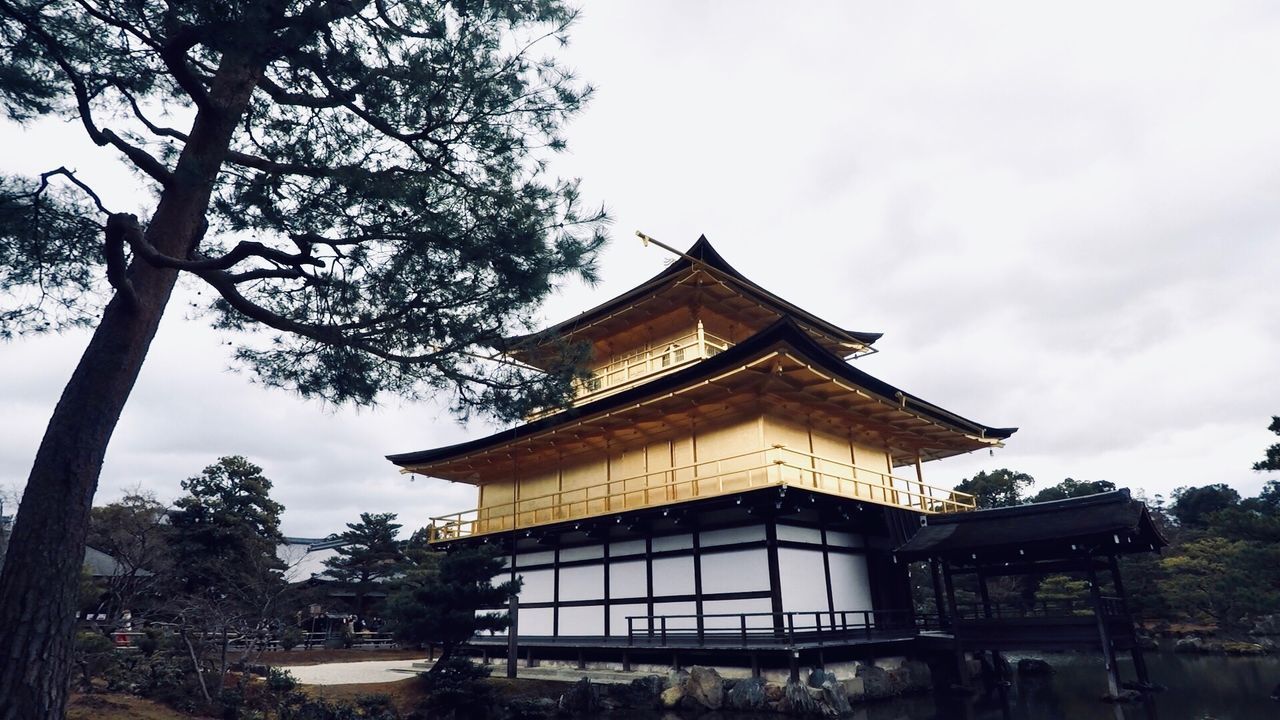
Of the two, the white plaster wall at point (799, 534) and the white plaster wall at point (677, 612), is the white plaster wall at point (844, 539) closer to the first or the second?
the white plaster wall at point (799, 534)

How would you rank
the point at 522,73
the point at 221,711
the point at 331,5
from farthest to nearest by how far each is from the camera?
the point at 221,711, the point at 522,73, the point at 331,5

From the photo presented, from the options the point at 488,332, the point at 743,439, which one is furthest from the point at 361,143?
the point at 743,439

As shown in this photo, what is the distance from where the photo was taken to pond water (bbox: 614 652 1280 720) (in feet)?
39.1

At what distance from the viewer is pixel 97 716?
9906mm

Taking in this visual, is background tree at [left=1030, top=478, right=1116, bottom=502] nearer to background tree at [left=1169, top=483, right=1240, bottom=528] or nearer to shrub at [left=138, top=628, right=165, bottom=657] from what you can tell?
background tree at [left=1169, top=483, right=1240, bottom=528]

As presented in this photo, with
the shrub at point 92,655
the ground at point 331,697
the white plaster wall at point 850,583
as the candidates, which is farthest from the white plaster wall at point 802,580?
the shrub at point 92,655

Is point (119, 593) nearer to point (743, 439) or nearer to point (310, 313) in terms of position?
point (310, 313)

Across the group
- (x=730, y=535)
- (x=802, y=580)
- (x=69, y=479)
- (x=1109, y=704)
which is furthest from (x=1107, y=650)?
(x=69, y=479)

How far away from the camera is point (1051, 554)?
1542 cm

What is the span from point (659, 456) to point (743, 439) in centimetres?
264

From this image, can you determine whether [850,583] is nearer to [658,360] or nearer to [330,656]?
[658,360]

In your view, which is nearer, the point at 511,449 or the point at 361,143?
the point at 361,143

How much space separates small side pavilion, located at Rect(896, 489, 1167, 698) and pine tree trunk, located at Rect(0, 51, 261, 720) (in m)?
15.0

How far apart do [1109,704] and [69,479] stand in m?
16.6
